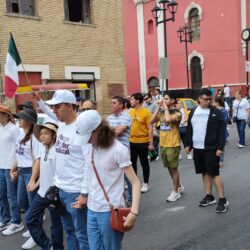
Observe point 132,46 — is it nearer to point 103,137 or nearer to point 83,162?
point 83,162

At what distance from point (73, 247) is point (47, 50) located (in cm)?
1012

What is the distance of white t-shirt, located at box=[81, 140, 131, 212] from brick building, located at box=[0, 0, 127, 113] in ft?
31.7

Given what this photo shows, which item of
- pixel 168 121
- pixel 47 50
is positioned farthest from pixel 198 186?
pixel 47 50

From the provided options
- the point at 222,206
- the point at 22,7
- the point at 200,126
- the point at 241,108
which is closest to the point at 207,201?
the point at 222,206

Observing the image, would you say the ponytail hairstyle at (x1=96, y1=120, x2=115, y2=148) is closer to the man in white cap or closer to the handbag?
the handbag

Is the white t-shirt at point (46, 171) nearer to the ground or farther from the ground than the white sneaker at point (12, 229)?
farther from the ground

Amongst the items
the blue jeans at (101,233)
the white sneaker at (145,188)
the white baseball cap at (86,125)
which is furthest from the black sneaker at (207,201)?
the white baseball cap at (86,125)

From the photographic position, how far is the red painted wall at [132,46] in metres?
35.0

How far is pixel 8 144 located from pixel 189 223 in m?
2.70

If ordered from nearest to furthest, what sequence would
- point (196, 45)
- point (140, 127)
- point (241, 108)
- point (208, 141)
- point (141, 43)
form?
point (208, 141) < point (140, 127) < point (241, 108) < point (196, 45) < point (141, 43)

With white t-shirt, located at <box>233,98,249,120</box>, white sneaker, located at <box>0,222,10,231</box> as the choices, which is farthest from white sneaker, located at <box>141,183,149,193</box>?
white t-shirt, located at <box>233,98,249,120</box>

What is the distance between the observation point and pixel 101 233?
3035mm

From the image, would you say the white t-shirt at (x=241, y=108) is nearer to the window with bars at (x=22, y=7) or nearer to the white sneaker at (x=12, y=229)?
the window with bars at (x=22, y=7)

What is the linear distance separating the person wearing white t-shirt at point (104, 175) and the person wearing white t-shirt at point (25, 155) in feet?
5.22
